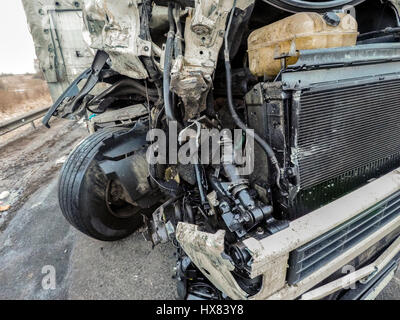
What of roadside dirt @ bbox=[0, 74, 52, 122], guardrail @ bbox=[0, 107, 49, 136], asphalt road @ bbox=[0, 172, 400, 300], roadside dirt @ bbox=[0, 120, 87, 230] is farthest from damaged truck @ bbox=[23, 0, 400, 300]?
roadside dirt @ bbox=[0, 74, 52, 122]

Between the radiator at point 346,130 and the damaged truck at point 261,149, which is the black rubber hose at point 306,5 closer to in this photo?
the damaged truck at point 261,149

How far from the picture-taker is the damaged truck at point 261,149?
3.37 ft

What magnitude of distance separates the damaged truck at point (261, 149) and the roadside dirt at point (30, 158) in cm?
196

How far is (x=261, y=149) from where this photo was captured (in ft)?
3.95

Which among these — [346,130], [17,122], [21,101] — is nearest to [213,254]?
[346,130]

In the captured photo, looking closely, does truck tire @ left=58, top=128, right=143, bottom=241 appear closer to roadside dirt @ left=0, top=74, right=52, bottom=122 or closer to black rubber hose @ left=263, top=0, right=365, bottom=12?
black rubber hose @ left=263, top=0, right=365, bottom=12

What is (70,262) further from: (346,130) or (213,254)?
(346,130)

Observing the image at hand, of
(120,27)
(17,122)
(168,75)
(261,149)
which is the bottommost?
(17,122)

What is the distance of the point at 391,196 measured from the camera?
1.28 meters

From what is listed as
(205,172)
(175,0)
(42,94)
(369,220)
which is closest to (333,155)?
(369,220)

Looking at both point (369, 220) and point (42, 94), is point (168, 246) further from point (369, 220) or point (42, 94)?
point (42, 94)

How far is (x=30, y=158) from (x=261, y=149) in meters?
4.85

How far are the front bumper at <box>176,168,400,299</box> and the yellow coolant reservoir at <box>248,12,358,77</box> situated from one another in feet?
2.67
